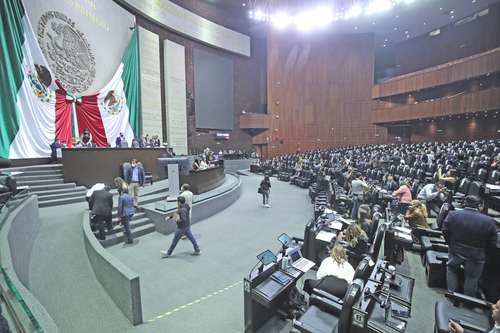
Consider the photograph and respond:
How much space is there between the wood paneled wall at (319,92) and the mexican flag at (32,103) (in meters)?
15.3

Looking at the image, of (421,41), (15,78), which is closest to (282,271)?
(15,78)

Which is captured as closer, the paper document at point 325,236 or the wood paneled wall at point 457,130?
the paper document at point 325,236

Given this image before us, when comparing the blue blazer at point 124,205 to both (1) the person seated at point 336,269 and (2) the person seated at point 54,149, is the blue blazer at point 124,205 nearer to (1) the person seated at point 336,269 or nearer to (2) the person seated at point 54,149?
(1) the person seated at point 336,269

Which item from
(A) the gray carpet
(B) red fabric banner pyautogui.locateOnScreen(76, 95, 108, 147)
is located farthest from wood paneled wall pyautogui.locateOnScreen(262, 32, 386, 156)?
(A) the gray carpet

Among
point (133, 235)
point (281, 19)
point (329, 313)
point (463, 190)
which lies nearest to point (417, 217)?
point (463, 190)

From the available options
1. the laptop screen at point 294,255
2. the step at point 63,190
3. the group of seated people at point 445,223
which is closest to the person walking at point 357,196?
the group of seated people at point 445,223

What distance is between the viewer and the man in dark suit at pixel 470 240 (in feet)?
10.1

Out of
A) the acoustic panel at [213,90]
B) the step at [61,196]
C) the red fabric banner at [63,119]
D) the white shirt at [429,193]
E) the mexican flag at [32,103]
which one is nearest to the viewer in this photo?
the white shirt at [429,193]

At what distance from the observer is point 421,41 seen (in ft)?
75.6

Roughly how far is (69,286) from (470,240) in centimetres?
520

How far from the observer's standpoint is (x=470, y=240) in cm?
312

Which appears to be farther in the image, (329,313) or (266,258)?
(266,258)

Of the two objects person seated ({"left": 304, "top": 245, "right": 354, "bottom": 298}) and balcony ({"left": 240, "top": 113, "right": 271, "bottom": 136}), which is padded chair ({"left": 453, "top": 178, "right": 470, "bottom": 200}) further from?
balcony ({"left": 240, "top": 113, "right": 271, "bottom": 136})

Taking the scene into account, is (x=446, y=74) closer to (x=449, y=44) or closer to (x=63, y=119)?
(x=449, y=44)
